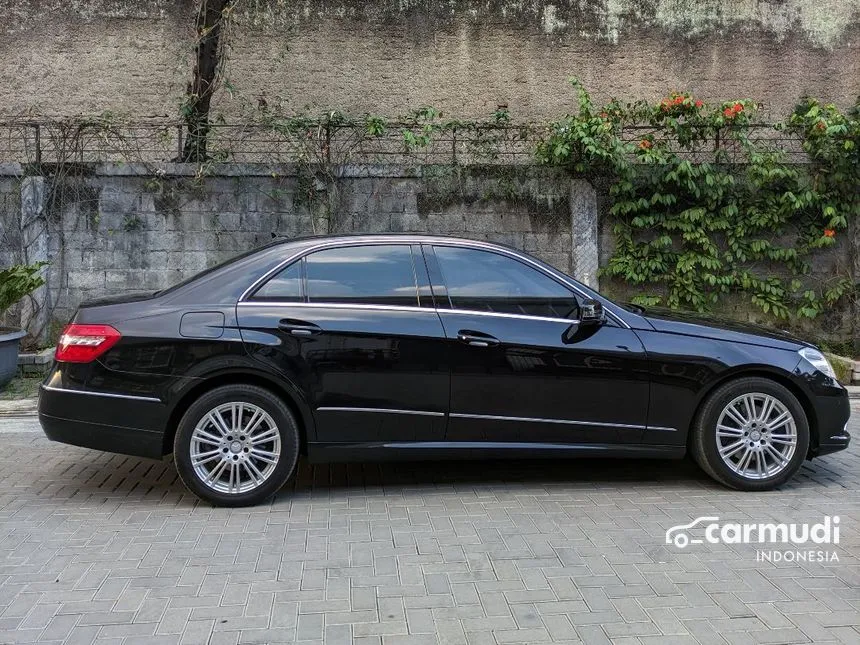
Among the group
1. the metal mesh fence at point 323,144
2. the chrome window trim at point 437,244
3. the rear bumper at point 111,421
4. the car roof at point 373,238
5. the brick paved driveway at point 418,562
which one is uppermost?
the metal mesh fence at point 323,144

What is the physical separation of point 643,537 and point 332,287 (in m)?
2.41

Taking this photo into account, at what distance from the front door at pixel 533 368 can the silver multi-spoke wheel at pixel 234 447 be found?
45.1 inches

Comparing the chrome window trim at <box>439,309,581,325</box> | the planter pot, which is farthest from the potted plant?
the chrome window trim at <box>439,309,581,325</box>

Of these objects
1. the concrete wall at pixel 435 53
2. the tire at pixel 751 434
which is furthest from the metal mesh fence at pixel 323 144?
the tire at pixel 751 434

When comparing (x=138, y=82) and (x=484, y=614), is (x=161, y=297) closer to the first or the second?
(x=484, y=614)

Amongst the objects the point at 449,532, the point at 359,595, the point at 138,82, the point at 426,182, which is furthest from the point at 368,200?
the point at 359,595

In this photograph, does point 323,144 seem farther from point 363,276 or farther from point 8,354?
point 363,276

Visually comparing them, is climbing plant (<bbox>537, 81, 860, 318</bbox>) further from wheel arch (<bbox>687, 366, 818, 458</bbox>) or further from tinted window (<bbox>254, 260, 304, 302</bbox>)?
tinted window (<bbox>254, 260, 304, 302</bbox>)

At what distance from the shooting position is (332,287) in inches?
204

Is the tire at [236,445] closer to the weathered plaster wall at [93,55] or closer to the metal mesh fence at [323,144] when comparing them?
the metal mesh fence at [323,144]

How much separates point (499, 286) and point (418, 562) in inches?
76.6

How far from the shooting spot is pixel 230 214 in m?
9.94

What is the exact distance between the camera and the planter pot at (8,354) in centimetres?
823

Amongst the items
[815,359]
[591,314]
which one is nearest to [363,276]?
[591,314]
